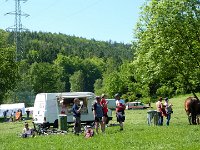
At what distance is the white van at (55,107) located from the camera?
→ 28.3 metres

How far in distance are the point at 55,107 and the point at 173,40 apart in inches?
391

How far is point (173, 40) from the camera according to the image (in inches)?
1185

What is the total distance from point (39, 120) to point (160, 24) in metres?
11.3

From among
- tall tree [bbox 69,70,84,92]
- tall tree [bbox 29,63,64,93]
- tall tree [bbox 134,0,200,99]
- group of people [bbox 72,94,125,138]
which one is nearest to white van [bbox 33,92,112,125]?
tall tree [bbox 134,0,200,99]

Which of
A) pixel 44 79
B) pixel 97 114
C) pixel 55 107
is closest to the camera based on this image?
pixel 97 114

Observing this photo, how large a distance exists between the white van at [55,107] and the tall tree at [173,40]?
5598mm

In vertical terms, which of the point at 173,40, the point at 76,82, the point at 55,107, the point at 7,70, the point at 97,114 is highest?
the point at 76,82

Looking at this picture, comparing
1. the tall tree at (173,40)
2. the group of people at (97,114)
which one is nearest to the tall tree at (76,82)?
the tall tree at (173,40)

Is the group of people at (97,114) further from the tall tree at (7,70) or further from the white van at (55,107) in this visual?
the tall tree at (7,70)

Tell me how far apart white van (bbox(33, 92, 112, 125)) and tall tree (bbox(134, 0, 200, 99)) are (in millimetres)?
5598

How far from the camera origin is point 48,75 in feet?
416

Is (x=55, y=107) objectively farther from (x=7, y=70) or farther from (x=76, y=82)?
(x=76, y=82)

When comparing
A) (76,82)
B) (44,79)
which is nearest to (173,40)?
(44,79)

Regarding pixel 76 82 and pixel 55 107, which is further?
pixel 76 82
